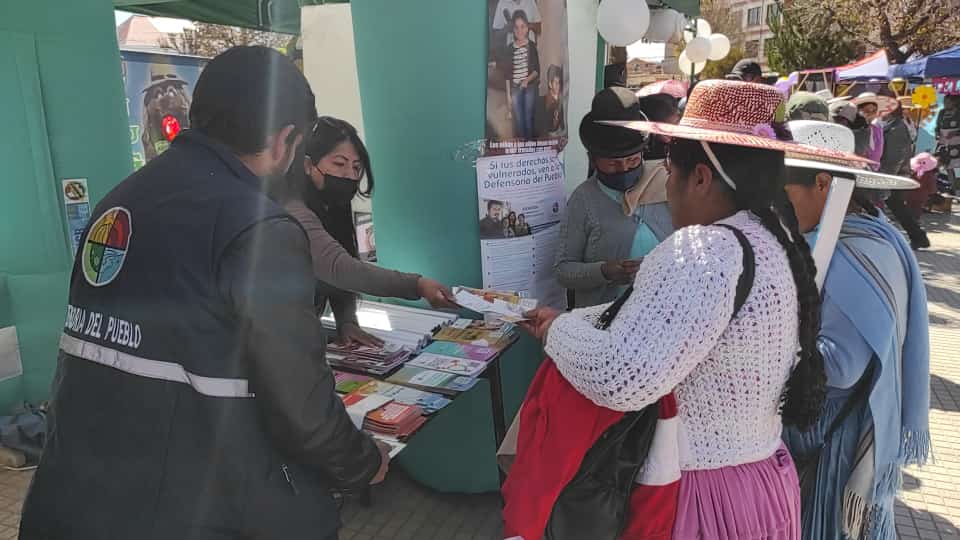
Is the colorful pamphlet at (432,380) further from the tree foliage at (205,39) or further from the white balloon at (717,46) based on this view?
the white balloon at (717,46)

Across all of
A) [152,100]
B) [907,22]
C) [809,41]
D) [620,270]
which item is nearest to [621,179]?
[620,270]

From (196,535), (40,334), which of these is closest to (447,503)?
(196,535)

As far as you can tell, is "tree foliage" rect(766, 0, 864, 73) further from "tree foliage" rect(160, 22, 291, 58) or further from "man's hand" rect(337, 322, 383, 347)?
"man's hand" rect(337, 322, 383, 347)

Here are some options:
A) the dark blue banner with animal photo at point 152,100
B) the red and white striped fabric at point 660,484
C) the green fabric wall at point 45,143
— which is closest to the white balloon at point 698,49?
the dark blue banner with animal photo at point 152,100

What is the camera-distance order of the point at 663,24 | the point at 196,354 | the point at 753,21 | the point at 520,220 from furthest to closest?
the point at 753,21 → the point at 663,24 → the point at 520,220 → the point at 196,354

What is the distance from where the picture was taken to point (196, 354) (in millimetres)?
1140

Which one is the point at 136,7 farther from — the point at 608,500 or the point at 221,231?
the point at 608,500

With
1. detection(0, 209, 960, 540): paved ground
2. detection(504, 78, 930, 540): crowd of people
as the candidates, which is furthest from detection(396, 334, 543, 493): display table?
detection(504, 78, 930, 540): crowd of people

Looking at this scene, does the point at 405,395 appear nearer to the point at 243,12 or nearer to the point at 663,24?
the point at 243,12

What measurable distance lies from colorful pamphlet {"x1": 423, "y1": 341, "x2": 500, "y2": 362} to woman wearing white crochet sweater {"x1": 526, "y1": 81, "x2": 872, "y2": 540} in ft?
2.59

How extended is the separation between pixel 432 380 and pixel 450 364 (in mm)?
135

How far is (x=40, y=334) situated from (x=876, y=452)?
4.07 metres

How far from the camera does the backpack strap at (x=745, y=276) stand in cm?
120

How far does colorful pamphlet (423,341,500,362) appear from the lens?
224 cm
